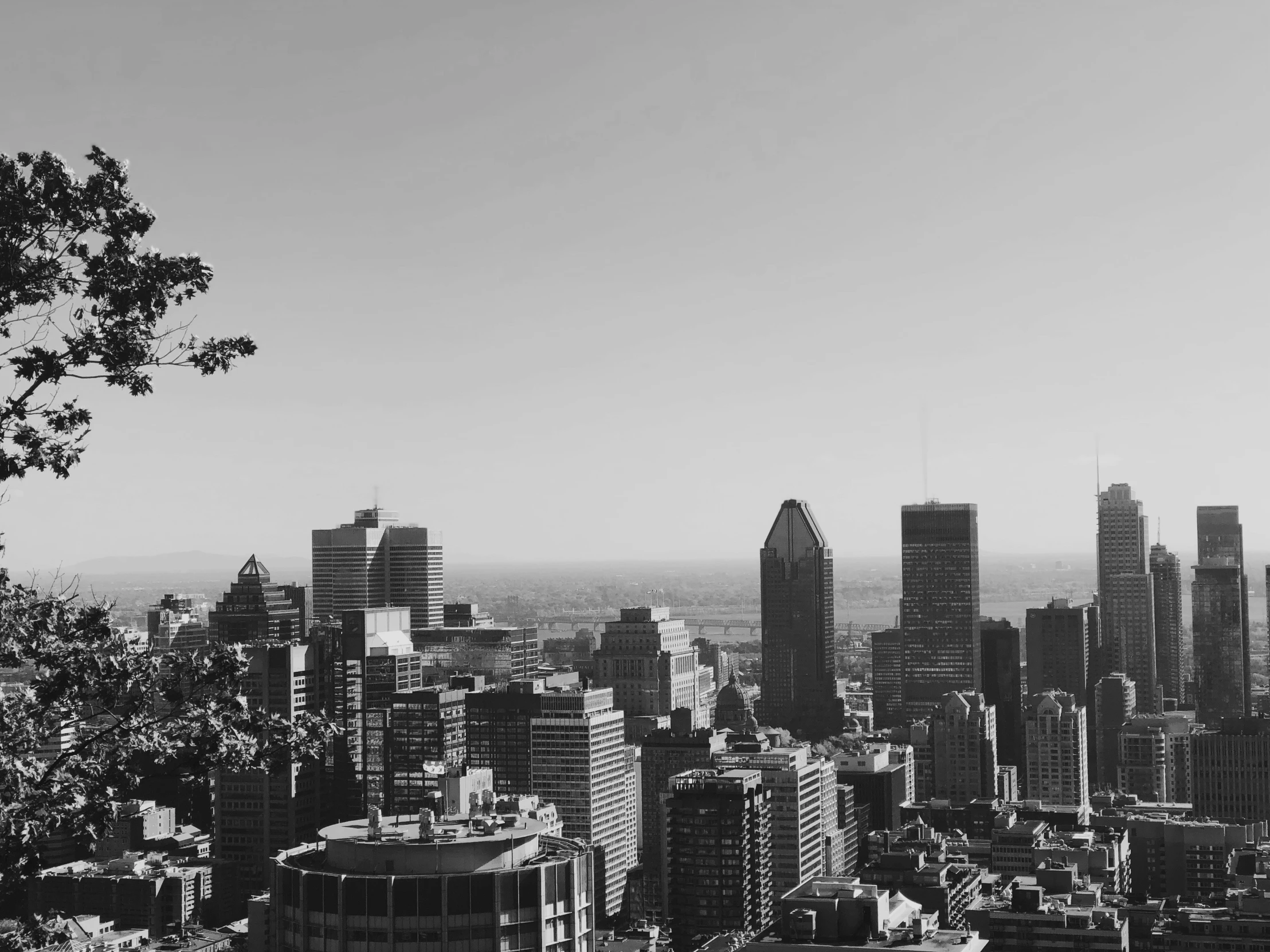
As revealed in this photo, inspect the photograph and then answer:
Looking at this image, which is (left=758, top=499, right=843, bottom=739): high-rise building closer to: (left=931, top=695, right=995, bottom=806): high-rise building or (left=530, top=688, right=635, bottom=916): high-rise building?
(left=931, top=695, right=995, bottom=806): high-rise building

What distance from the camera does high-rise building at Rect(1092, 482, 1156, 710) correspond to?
12244 cm

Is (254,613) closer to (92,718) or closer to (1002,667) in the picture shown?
(1002,667)

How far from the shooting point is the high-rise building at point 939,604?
112 m

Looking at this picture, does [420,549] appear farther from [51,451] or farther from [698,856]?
[51,451]

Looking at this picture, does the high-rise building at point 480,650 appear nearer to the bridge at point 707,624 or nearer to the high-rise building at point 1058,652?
the high-rise building at point 1058,652

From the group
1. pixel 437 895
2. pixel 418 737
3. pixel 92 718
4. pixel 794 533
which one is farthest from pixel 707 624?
pixel 92 718

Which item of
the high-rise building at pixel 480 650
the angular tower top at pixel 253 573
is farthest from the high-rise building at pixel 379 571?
the angular tower top at pixel 253 573

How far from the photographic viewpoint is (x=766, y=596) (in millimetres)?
122188

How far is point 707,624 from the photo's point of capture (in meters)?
192

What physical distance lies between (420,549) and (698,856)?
6661 cm

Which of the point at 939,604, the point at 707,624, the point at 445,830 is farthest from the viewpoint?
the point at 707,624

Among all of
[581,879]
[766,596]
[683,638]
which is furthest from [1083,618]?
[581,879]

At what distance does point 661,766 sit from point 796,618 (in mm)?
48240

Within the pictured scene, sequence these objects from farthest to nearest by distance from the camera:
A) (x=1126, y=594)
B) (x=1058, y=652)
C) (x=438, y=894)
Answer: (x=1126, y=594) < (x=1058, y=652) < (x=438, y=894)
